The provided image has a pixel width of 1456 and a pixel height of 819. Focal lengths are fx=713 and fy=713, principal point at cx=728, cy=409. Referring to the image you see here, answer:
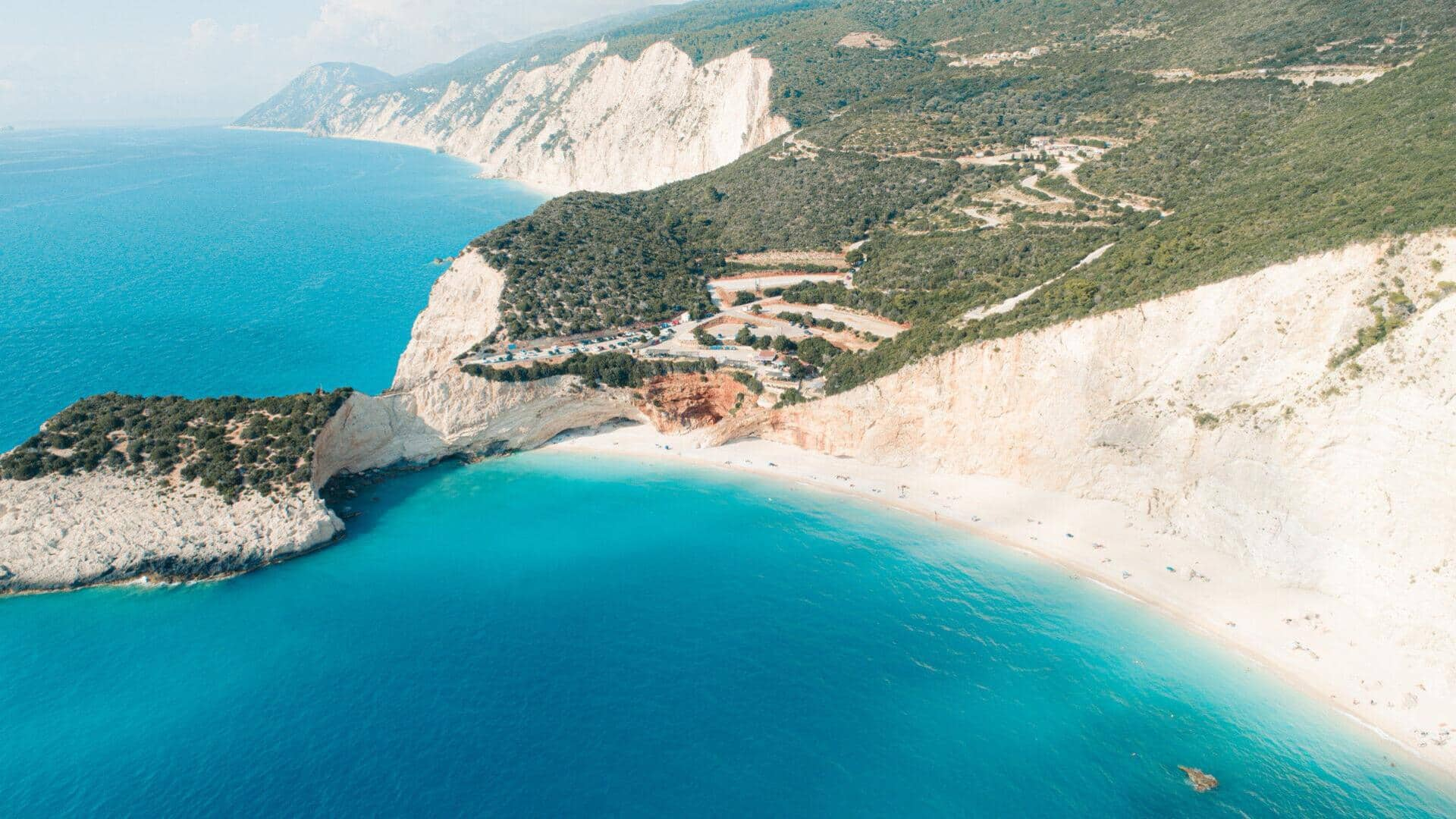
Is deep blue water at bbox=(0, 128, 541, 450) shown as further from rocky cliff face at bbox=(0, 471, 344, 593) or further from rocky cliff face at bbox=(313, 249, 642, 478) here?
rocky cliff face at bbox=(0, 471, 344, 593)

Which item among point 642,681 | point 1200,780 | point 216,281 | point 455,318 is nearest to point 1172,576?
point 1200,780

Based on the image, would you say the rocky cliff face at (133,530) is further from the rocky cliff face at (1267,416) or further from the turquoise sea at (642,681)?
the rocky cliff face at (1267,416)

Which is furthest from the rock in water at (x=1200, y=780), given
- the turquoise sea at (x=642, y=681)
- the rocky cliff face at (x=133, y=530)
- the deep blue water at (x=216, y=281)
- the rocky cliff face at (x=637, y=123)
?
the rocky cliff face at (x=637, y=123)

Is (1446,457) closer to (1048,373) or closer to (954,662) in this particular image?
(1048,373)

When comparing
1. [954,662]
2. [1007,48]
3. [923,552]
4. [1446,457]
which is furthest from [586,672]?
[1007,48]

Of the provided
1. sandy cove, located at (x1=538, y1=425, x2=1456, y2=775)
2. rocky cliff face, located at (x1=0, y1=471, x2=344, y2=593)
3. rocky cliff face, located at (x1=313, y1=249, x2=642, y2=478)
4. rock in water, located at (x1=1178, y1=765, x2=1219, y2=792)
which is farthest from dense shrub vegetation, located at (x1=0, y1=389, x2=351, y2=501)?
rock in water, located at (x1=1178, y1=765, x2=1219, y2=792)
